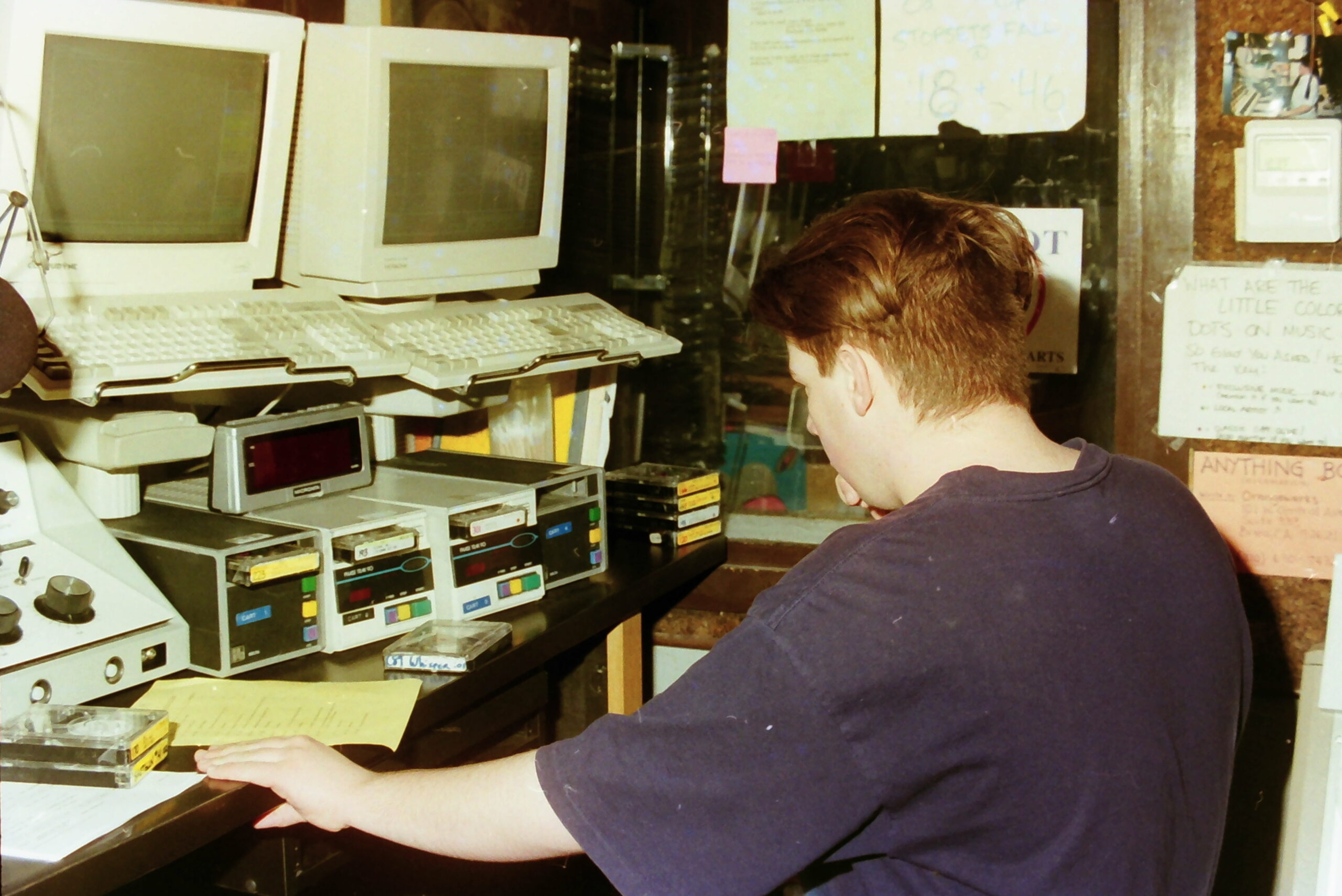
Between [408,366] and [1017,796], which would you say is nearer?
[1017,796]

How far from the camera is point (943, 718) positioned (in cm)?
94

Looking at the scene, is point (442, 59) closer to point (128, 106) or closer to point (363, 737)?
point (128, 106)

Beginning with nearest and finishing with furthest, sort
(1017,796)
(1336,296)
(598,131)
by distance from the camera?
1. (1017,796)
2. (1336,296)
3. (598,131)

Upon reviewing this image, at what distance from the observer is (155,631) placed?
139 cm

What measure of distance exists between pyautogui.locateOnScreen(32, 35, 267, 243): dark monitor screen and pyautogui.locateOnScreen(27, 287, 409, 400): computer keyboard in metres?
0.09

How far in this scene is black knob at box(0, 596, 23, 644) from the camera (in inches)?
49.4

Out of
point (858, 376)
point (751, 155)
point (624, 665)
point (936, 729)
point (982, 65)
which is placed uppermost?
point (982, 65)

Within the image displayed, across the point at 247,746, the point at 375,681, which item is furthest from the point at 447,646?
the point at 247,746

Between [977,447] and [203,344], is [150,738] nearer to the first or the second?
[203,344]

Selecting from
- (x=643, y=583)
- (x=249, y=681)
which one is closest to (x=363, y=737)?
(x=249, y=681)

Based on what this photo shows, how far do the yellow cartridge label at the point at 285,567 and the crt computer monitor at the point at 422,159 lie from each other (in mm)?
444

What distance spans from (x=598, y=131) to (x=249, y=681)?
1.22 metres

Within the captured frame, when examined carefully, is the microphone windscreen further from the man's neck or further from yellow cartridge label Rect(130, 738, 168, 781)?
the man's neck

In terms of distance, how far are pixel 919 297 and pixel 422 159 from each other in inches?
34.5
